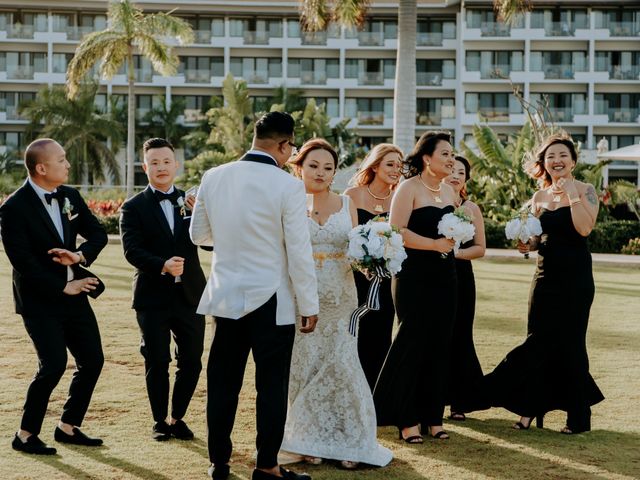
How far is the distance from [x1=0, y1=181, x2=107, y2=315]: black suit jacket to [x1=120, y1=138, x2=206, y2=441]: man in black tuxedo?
51 centimetres

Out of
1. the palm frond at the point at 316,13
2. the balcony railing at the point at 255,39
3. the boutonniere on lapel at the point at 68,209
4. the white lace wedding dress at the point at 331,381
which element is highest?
the balcony railing at the point at 255,39

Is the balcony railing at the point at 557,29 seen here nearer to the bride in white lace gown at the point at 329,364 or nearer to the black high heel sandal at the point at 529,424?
the black high heel sandal at the point at 529,424

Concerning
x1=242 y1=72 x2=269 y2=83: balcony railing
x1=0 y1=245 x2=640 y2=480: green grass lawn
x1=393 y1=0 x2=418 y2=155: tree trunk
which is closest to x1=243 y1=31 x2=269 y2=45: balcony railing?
x1=242 y1=72 x2=269 y2=83: balcony railing

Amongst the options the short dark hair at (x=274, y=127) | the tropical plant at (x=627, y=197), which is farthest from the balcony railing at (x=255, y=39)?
the short dark hair at (x=274, y=127)

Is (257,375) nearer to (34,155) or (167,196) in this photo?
(167,196)

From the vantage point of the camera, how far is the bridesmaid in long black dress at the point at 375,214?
25.0 ft

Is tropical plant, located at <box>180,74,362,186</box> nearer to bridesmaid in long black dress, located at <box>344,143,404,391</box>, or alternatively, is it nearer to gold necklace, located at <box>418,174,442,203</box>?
bridesmaid in long black dress, located at <box>344,143,404,391</box>

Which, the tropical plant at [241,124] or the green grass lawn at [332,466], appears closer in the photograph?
the green grass lawn at [332,466]

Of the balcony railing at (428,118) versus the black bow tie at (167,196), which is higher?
the balcony railing at (428,118)

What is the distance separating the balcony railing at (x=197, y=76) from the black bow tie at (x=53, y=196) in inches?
2528

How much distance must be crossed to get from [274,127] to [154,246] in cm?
171

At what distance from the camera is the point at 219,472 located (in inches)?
225

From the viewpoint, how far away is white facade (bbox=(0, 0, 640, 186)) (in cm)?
6750

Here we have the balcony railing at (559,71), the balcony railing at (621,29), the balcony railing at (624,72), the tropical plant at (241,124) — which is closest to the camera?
the tropical plant at (241,124)
